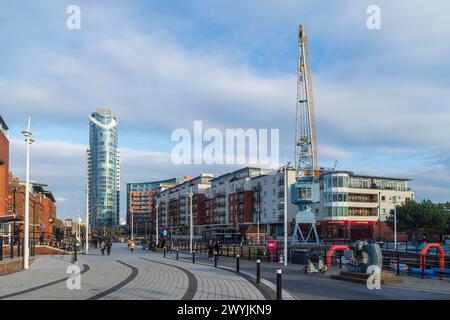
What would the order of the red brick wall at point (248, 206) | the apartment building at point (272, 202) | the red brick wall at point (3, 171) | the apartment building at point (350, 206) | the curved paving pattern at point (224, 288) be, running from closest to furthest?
the curved paving pattern at point (224, 288) < the red brick wall at point (3, 171) < the apartment building at point (350, 206) < the apartment building at point (272, 202) < the red brick wall at point (248, 206)

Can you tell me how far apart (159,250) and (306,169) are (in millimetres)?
46862

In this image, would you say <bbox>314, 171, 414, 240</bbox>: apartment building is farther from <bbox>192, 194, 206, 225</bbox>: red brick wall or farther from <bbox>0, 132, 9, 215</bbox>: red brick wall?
<bbox>0, 132, 9, 215</bbox>: red brick wall

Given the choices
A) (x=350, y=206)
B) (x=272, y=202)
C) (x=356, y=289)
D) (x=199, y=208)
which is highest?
(x=272, y=202)

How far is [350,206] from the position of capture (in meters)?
97.9

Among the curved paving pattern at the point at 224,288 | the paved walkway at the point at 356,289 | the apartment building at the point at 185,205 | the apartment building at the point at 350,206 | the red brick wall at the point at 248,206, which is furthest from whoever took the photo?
the apartment building at the point at 185,205

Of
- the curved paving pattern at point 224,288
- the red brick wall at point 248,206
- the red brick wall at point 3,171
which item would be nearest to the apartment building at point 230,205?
the red brick wall at point 248,206

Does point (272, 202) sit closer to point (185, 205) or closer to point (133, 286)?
point (185, 205)

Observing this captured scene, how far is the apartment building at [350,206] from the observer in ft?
316

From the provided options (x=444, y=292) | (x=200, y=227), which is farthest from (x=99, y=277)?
(x=200, y=227)

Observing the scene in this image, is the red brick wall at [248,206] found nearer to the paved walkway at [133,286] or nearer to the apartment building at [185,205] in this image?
the apartment building at [185,205]

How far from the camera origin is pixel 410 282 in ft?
61.2

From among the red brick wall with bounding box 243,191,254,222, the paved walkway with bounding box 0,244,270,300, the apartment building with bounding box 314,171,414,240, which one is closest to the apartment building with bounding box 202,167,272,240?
the red brick wall with bounding box 243,191,254,222

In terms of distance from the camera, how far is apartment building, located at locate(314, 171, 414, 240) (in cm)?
9631

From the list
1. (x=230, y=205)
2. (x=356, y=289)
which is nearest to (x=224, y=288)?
(x=356, y=289)
